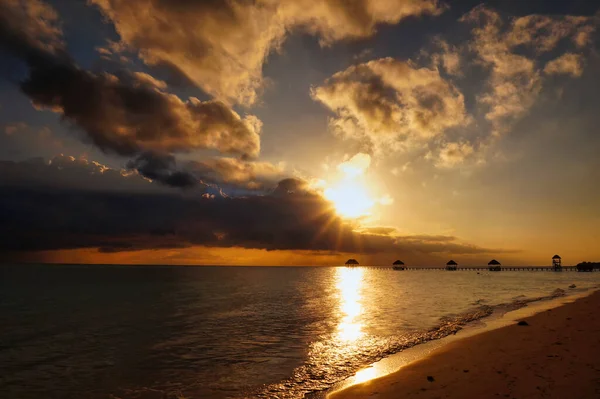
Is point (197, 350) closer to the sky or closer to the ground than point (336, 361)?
closer to the ground

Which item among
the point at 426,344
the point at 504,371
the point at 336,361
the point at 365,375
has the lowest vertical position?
the point at 336,361

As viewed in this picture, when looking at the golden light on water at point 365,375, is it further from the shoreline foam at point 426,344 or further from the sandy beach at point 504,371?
the sandy beach at point 504,371

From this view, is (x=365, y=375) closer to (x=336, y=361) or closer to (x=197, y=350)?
(x=336, y=361)

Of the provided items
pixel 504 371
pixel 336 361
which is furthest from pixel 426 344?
pixel 504 371

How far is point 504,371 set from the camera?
1352 cm

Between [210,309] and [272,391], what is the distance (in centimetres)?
3137

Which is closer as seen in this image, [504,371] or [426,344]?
[504,371]

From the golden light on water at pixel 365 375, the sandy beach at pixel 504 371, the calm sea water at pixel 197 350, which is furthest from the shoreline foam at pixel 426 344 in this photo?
the sandy beach at pixel 504 371

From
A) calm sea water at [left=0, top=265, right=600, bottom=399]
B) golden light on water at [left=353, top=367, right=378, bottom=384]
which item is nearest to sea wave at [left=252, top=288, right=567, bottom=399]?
calm sea water at [left=0, top=265, right=600, bottom=399]

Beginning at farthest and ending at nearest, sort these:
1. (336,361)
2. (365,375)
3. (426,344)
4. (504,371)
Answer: (426,344)
(336,361)
(365,375)
(504,371)

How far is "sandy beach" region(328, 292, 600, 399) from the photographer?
36.9 ft

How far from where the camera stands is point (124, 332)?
2850 cm

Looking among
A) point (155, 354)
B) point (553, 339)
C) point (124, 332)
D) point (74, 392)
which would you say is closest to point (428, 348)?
point (553, 339)

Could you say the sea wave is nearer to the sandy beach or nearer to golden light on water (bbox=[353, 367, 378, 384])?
golden light on water (bbox=[353, 367, 378, 384])
